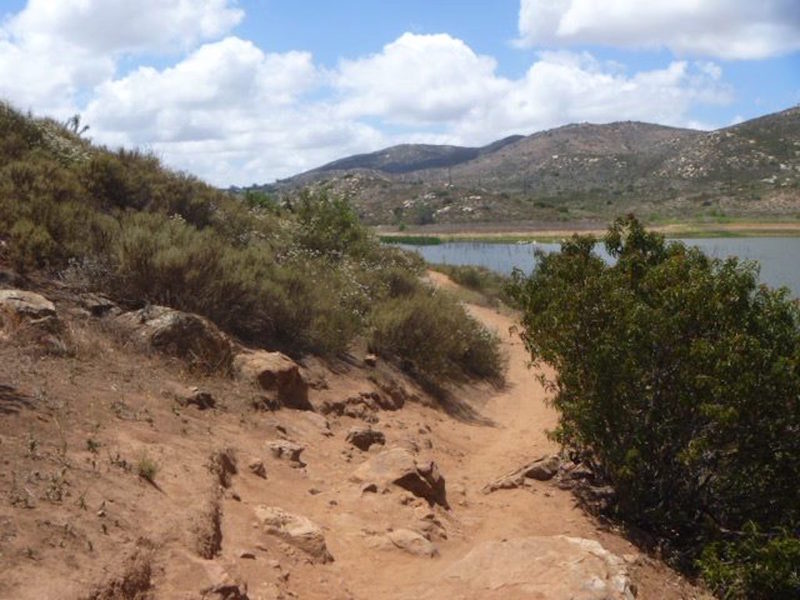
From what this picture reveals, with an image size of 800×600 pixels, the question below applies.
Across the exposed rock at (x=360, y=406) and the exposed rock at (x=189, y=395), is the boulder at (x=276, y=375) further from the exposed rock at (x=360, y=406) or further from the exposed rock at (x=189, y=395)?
the exposed rock at (x=189, y=395)

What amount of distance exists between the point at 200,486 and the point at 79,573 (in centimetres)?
188

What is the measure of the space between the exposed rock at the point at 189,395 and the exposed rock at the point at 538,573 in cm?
352

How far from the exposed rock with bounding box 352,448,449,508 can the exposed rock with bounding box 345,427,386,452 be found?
1122mm

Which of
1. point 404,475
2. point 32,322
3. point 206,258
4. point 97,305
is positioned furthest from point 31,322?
point 404,475

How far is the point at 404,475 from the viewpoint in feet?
26.0

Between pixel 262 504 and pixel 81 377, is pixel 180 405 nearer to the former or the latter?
pixel 81 377

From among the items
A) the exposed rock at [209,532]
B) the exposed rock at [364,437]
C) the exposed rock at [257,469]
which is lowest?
the exposed rock at [364,437]

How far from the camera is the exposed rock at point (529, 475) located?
9.17 meters

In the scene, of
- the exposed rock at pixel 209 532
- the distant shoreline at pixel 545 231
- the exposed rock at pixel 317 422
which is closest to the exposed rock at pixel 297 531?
the exposed rock at pixel 209 532

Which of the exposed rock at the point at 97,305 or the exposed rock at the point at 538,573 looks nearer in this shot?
the exposed rock at the point at 538,573

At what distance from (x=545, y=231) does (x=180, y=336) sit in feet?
176

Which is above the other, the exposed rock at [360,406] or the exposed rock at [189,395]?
the exposed rock at [189,395]

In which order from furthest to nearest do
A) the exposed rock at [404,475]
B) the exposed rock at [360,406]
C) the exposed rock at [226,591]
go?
the exposed rock at [360,406], the exposed rock at [404,475], the exposed rock at [226,591]

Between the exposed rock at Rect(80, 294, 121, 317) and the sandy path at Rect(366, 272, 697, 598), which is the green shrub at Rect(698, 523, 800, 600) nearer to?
the sandy path at Rect(366, 272, 697, 598)
